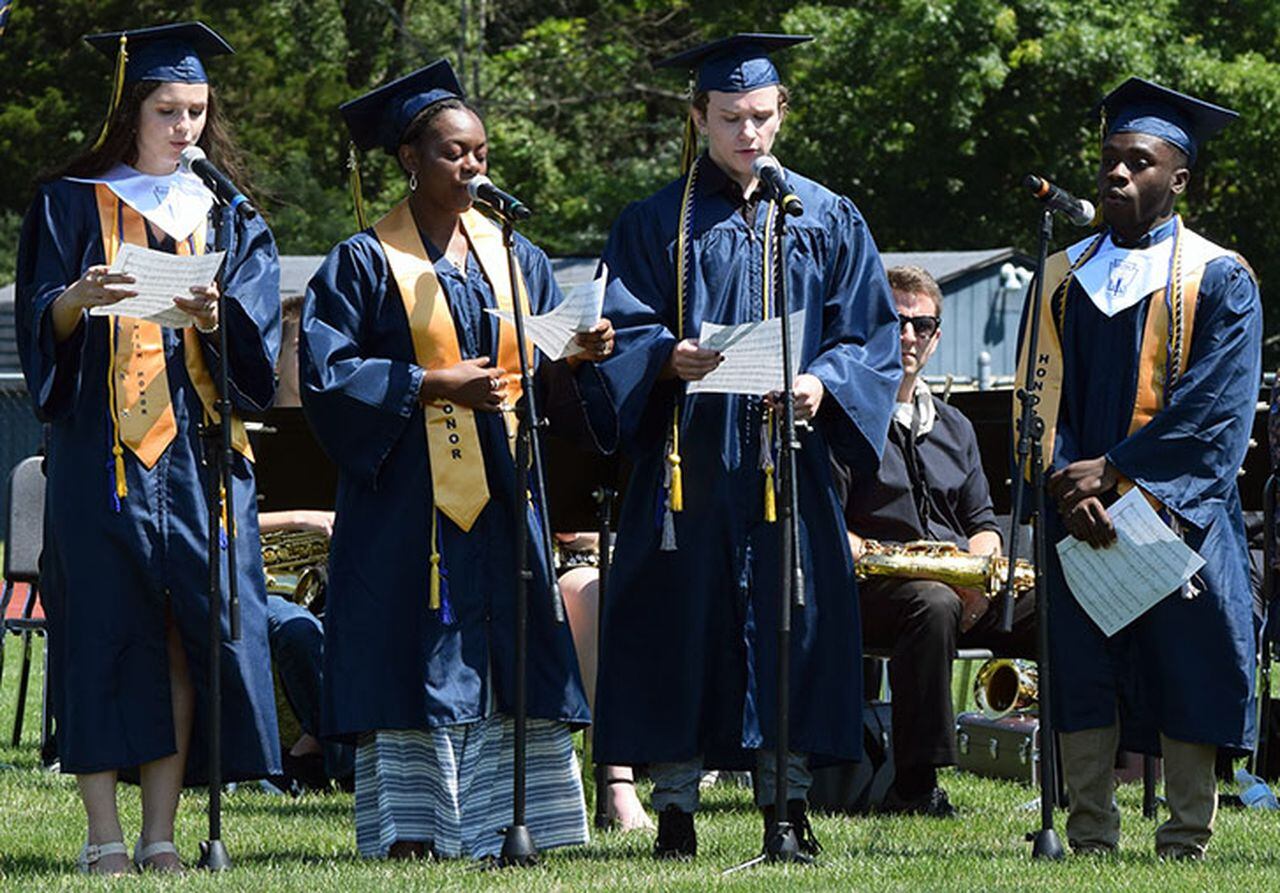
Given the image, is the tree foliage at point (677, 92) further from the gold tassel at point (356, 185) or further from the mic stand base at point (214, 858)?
the mic stand base at point (214, 858)

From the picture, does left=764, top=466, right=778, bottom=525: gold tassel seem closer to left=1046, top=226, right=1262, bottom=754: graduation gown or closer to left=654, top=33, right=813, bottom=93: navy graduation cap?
left=1046, top=226, right=1262, bottom=754: graduation gown

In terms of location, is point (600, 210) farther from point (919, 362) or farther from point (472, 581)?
point (472, 581)

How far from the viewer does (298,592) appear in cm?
931

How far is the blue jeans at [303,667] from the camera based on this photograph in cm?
895

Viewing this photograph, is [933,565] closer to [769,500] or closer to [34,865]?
[769,500]

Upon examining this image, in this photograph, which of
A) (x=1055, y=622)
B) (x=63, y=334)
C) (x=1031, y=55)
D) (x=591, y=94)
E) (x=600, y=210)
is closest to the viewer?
(x=63, y=334)

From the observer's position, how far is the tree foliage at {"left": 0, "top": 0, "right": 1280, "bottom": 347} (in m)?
27.0

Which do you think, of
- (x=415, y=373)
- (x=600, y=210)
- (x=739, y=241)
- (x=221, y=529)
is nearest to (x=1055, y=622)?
(x=739, y=241)

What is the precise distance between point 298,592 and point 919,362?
8.55ft

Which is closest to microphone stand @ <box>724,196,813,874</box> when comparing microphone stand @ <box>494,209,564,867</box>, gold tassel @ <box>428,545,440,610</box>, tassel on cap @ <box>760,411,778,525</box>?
tassel on cap @ <box>760,411,778,525</box>

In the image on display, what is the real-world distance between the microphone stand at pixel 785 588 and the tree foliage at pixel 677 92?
18.3 m

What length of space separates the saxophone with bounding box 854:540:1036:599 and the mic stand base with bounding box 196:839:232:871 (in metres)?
2.97

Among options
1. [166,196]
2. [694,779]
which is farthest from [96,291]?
[694,779]

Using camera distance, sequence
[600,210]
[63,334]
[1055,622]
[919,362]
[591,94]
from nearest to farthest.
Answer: [63,334], [1055,622], [919,362], [600,210], [591,94]
